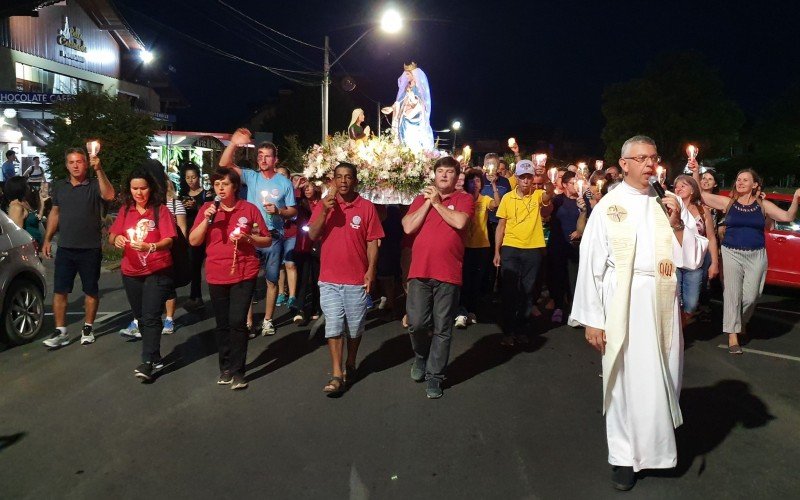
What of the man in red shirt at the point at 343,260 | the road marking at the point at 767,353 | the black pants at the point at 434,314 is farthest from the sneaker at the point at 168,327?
the road marking at the point at 767,353

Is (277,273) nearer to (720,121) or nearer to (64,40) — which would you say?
(64,40)

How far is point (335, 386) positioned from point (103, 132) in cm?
1825

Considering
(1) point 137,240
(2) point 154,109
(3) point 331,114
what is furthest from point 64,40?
(1) point 137,240

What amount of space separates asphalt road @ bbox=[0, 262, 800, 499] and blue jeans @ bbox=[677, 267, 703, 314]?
50cm

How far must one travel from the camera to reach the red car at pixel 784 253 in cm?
1021

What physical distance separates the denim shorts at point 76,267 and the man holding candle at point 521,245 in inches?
175

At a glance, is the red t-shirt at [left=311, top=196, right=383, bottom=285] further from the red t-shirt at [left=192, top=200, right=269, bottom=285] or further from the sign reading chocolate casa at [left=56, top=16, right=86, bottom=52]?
the sign reading chocolate casa at [left=56, top=16, right=86, bottom=52]

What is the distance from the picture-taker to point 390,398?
5473mm

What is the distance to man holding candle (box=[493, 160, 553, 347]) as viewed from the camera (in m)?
7.08

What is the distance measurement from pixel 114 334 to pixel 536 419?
5.10 meters

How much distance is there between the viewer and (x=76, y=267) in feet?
22.7

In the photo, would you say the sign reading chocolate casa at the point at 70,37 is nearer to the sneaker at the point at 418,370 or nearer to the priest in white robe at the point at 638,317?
the sneaker at the point at 418,370

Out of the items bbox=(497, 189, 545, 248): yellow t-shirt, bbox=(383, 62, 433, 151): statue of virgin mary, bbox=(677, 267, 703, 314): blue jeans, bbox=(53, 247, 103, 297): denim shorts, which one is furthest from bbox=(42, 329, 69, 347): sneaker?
bbox=(677, 267, 703, 314): blue jeans

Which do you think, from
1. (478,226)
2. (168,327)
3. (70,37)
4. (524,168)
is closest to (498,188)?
(478,226)
